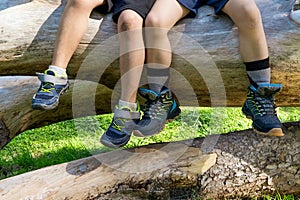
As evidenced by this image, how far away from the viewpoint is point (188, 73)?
3064 millimetres

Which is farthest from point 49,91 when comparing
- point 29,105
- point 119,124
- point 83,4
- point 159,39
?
point 29,105

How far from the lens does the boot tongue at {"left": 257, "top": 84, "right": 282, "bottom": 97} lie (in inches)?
113

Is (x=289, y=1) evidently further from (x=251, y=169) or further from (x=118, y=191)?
(x=118, y=191)

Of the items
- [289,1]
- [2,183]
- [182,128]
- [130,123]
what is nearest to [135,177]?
[130,123]

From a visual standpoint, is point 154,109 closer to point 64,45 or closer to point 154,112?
point 154,112

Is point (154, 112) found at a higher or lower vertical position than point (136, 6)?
lower

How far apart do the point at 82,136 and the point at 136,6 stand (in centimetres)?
219

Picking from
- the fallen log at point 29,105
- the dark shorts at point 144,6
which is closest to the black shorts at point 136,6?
the dark shorts at point 144,6

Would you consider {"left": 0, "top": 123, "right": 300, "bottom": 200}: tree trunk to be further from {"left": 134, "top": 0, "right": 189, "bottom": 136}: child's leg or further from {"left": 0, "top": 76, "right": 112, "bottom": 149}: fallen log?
{"left": 0, "top": 76, "right": 112, "bottom": 149}: fallen log

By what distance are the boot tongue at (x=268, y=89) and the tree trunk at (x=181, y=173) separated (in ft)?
1.26

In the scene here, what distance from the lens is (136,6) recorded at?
9.41 ft

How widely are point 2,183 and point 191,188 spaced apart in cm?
110

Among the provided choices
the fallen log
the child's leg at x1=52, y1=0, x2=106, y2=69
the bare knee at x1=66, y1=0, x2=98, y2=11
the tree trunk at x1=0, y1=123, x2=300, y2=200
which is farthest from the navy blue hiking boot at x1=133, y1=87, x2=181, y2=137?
the fallen log

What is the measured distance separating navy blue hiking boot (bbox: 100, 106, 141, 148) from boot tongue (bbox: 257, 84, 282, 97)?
0.73m
